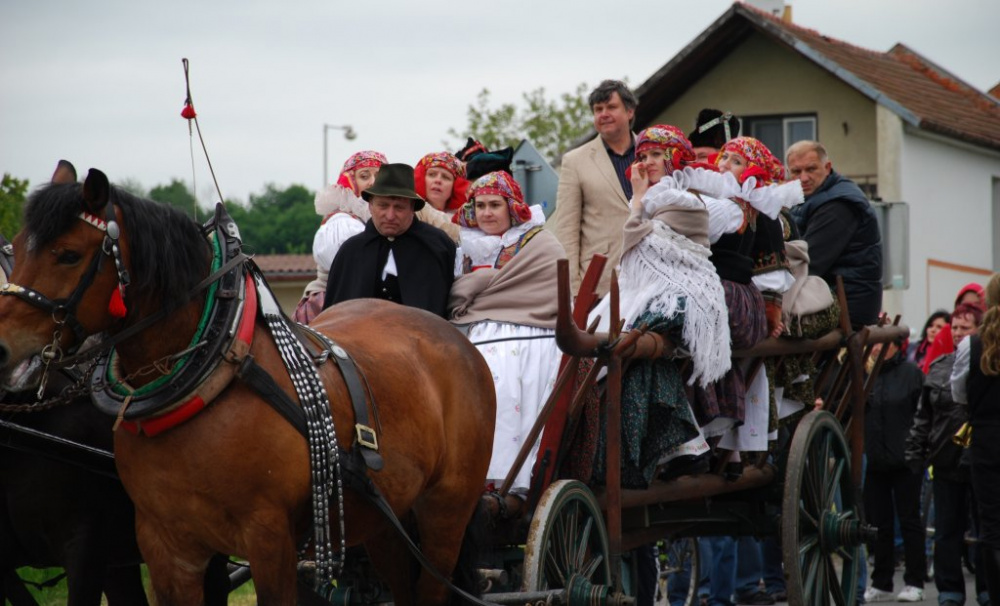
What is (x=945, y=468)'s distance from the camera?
9109mm

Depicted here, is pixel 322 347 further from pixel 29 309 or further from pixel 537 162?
pixel 537 162

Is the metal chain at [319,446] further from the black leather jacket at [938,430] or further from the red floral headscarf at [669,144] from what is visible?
the black leather jacket at [938,430]

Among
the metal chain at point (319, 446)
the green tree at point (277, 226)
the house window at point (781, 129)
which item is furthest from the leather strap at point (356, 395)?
the green tree at point (277, 226)

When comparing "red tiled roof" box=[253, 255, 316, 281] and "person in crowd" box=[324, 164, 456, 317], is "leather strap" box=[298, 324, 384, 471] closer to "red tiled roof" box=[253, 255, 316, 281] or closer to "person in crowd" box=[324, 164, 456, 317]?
"person in crowd" box=[324, 164, 456, 317]

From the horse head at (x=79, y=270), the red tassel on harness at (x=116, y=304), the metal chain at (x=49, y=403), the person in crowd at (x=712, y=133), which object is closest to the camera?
the horse head at (x=79, y=270)

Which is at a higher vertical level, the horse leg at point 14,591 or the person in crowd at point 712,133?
the person in crowd at point 712,133

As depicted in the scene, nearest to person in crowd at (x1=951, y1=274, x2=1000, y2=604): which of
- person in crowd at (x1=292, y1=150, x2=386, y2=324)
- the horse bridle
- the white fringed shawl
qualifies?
the white fringed shawl

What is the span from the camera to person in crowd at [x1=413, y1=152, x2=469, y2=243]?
282 inches

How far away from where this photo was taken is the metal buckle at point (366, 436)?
4.49 m

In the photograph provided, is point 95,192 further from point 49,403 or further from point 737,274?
point 737,274

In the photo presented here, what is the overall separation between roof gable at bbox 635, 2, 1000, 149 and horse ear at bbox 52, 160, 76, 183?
18490 mm

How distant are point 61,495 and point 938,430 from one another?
6.15 metres

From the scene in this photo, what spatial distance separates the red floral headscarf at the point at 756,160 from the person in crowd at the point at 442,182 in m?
1.45

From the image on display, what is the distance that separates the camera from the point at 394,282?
19.7 feet
